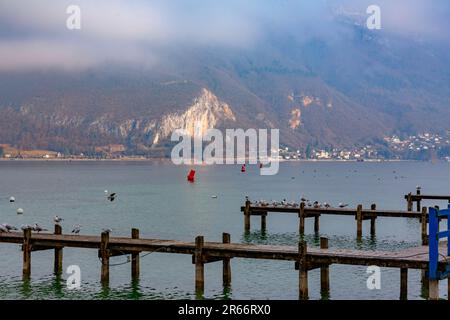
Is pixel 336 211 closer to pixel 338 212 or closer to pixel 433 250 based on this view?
pixel 338 212

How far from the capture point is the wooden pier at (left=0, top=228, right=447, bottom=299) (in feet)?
125

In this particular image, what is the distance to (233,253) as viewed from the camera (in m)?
41.8

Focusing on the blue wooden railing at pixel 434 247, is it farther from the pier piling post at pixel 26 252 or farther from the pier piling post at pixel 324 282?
the pier piling post at pixel 26 252

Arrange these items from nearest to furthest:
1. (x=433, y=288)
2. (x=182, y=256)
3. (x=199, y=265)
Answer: (x=433, y=288) → (x=199, y=265) → (x=182, y=256)

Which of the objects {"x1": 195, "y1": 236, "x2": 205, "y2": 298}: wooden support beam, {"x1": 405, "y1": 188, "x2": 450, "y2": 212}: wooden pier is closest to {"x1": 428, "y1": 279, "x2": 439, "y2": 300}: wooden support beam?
{"x1": 195, "y1": 236, "x2": 205, "y2": 298}: wooden support beam

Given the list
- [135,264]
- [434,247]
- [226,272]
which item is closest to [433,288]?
[434,247]

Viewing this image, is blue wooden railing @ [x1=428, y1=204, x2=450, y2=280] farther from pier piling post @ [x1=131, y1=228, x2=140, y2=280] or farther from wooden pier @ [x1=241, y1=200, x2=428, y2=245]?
wooden pier @ [x1=241, y1=200, x2=428, y2=245]

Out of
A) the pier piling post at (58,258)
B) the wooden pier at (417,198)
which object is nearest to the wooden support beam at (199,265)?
the pier piling post at (58,258)
